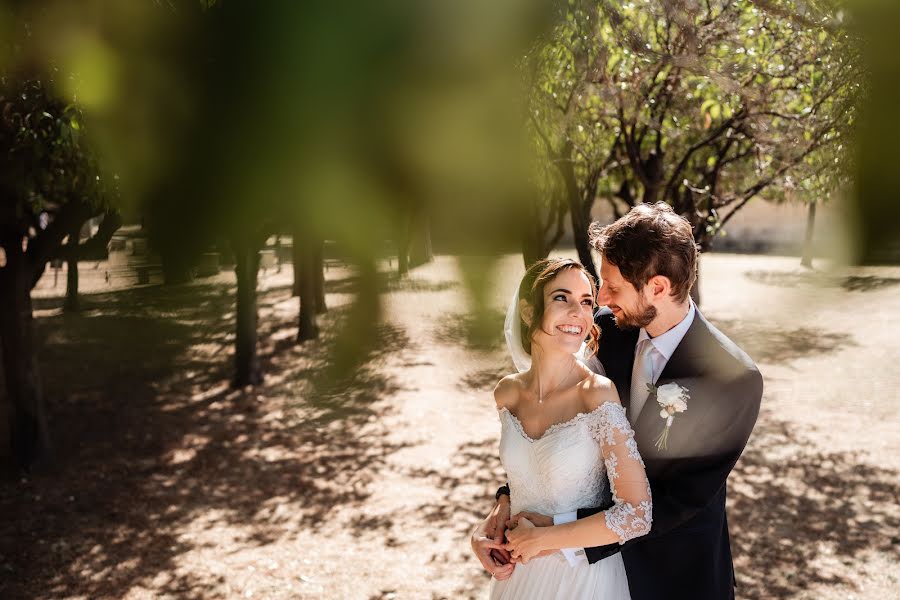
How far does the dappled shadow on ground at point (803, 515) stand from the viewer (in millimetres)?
6254

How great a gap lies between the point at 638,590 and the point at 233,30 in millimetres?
2494

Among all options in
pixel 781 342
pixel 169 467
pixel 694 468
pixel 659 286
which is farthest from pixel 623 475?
pixel 781 342

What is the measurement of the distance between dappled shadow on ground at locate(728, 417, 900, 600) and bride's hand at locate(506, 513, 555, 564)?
4.09m

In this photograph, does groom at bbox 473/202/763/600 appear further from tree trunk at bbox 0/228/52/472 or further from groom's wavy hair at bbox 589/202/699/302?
tree trunk at bbox 0/228/52/472

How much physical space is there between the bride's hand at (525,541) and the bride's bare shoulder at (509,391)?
513 mm

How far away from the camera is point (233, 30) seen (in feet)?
2.83

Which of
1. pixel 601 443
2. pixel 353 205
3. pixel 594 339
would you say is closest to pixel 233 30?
pixel 353 205

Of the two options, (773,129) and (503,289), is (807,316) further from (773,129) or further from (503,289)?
(773,129)

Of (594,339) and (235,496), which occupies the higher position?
(594,339)

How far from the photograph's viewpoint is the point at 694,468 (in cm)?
246

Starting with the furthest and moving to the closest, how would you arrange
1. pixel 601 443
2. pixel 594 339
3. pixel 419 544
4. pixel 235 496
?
1. pixel 235 496
2. pixel 419 544
3. pixel 594 339
4. pixel 601 443

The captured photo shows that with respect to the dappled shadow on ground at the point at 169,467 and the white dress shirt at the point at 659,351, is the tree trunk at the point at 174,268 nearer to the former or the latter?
the white dress shirt at the point at 659,351

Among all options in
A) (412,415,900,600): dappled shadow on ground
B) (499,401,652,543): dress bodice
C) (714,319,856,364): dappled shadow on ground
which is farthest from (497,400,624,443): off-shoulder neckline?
(714,319,856,364): dappled shadow on ground

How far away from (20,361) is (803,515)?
28.2 feet
